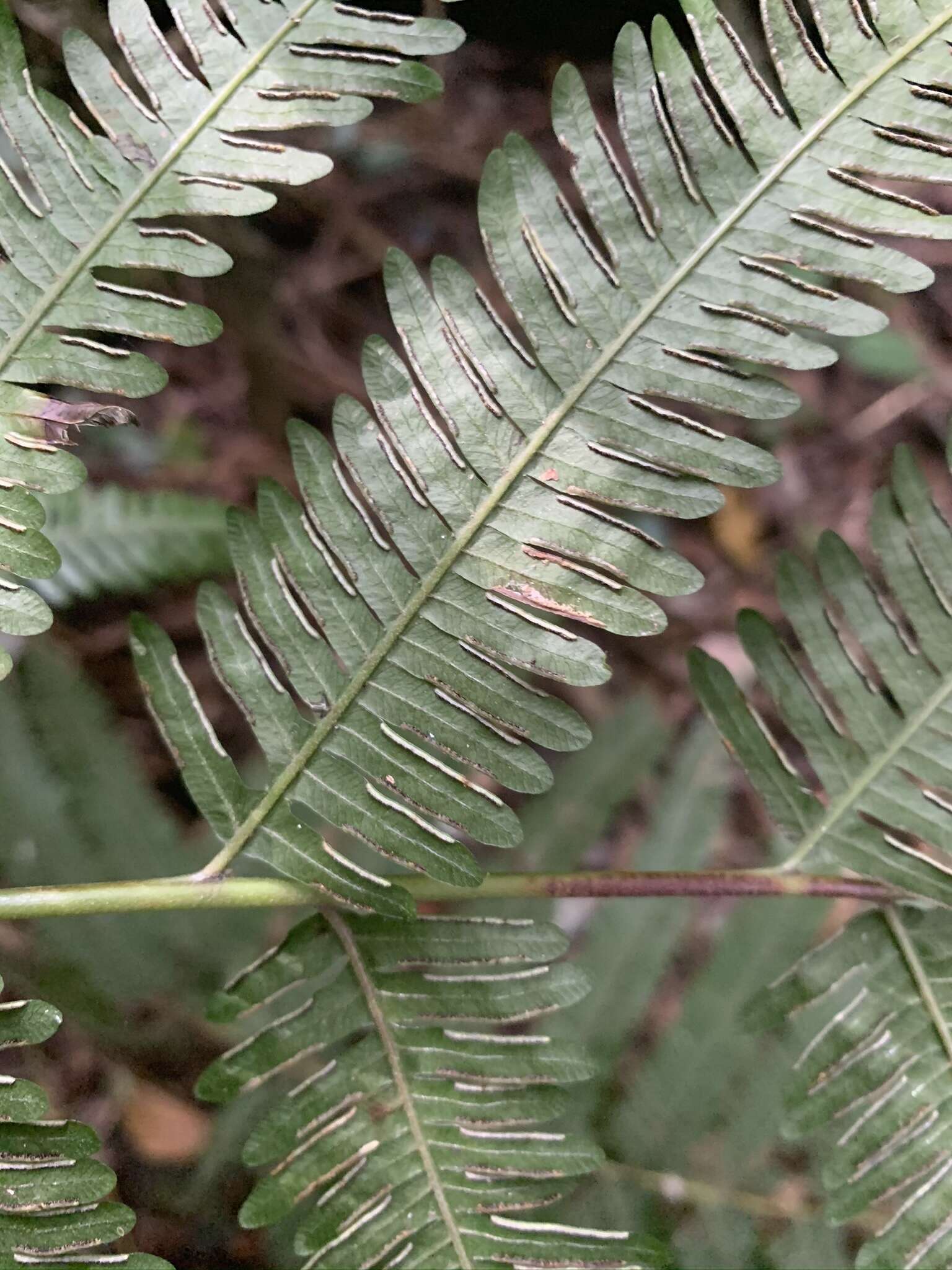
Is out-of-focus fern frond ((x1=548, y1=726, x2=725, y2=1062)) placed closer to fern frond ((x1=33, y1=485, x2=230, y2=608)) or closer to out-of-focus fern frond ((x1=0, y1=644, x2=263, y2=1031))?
out-of-focus fern frond ((x1=0, y1=644, x2=263, y2=1031))

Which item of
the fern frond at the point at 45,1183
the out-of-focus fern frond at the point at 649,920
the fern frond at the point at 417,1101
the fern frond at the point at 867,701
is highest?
the fern frond at the point at 867,701

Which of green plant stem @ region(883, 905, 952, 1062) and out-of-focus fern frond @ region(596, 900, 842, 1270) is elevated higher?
green plant stem @ region(883, 905, 952, 1062)

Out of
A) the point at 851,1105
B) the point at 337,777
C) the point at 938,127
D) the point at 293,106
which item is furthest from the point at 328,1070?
the point at 938,127

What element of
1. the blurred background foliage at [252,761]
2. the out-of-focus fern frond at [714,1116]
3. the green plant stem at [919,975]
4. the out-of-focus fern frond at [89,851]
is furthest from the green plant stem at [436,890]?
the out-of-focus fern frond at [89,851]

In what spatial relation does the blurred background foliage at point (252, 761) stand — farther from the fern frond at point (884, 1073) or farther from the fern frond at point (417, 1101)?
the fern frond at point (417, 1101)

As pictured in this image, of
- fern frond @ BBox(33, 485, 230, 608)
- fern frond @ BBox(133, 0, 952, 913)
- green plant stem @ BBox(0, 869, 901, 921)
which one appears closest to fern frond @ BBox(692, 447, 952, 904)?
green plant stem @ BBox(0, 869, 901, 921)

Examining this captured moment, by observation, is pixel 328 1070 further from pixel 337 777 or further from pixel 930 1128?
pixel 930 1128

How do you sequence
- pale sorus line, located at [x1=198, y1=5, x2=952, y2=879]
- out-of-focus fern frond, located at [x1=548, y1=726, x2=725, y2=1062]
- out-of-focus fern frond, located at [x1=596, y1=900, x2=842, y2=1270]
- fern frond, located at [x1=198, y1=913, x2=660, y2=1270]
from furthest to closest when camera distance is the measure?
out-of-focus fern frond, located at [x1=548, y1=726, x2=725, y2=1062]
out-of-focus fern frond, located at [x1=596, y1=900, x2=842, y2=1270]
fern frond, located at [x1=198, y1=913, x2=660, y2=1270]
pale sorus line, located at [x1=198, y1=5, x2=952, y2=879]
